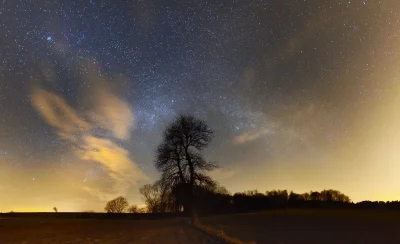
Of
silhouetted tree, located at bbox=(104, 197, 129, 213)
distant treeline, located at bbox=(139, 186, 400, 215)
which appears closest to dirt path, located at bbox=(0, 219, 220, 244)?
distant treeline, located at bbox=(139, 186, 400, 215)

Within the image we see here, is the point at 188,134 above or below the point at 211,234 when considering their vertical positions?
above

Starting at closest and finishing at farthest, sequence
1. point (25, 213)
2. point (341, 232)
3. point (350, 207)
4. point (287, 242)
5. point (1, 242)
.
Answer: point (1, 242) → point (287, 242) → point (341, 232) → point (25, 213) → point (350, 207)

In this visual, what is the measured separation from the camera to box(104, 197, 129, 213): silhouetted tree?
102 metres

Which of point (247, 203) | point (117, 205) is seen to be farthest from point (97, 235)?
point (117, 205)

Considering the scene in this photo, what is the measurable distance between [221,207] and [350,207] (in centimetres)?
2113

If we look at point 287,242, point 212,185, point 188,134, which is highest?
point 188,134

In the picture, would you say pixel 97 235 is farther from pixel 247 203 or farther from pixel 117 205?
pixel 117 205

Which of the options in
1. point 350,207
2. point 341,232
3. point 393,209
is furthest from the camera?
point 350,207

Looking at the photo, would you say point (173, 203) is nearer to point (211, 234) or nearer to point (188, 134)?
point (188, 134)

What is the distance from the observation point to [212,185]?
4847cm

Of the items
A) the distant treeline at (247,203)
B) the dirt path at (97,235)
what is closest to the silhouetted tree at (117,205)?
the distant treeline at (247,203)

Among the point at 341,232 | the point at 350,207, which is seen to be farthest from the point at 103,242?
the point at 350,207

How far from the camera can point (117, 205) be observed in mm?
103062

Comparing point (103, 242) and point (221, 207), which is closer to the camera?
point (103, 242)
